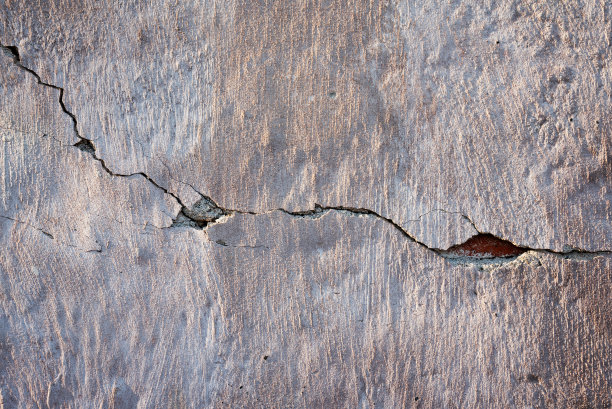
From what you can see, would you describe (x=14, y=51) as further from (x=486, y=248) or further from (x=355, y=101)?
(x=486, y=248)

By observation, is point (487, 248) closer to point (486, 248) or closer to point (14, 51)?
point (486, 248)

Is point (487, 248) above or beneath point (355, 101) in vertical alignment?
beneath

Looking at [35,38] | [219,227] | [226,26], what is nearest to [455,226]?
[219,227]

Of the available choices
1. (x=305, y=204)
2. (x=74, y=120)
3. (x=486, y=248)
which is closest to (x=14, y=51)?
(x=74, y=120)

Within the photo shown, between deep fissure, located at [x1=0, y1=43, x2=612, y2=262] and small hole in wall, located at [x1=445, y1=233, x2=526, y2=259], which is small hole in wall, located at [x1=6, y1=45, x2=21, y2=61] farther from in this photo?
small hole in wall, located at [x1=445, y1=233, x2=526, y2=259]

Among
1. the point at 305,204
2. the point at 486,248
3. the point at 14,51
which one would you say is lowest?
the point at 486,248

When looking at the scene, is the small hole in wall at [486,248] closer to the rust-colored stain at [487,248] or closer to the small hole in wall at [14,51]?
the rust-colored stain at [487,248]

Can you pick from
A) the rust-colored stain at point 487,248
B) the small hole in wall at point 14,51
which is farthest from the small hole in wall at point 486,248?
the small hole in wall at point 14,51

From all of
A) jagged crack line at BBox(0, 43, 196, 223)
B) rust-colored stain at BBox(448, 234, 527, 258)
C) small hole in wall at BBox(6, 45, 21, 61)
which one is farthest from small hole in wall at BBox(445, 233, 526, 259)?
small hole in wall at BBox(6, 45, 21, 61)
